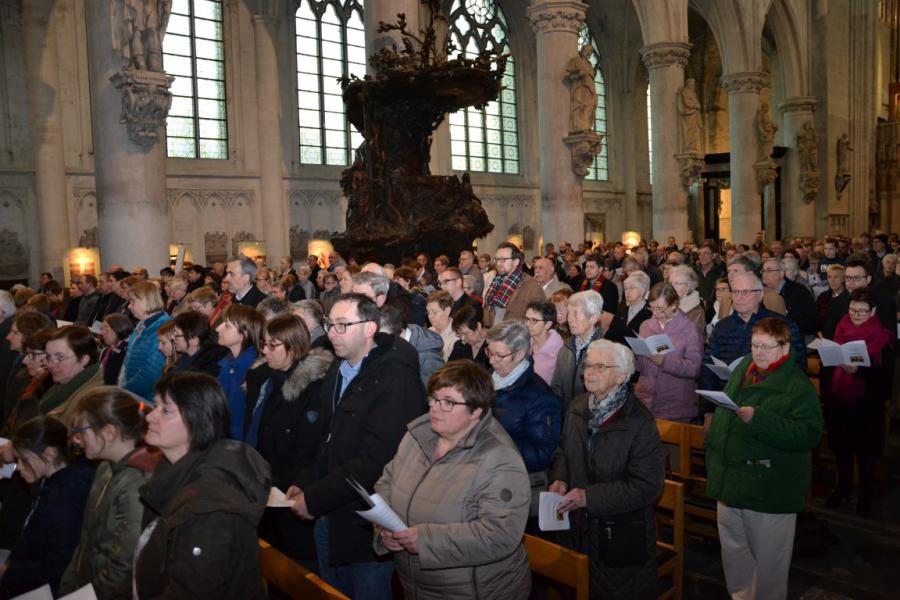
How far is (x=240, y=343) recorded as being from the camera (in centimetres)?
486

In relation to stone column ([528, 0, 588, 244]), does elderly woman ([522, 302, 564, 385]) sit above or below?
below

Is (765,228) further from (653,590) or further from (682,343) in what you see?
(653,590)

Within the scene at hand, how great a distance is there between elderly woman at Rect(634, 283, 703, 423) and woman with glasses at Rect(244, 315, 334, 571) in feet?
8.89

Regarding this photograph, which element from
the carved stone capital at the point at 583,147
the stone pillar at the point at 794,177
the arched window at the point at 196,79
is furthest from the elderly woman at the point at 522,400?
the stone pillar at the point at 794,177

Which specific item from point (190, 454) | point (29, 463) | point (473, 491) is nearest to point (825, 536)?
point (473, 491)

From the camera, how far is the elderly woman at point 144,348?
561 cm

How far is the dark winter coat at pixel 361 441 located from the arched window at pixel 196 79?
18.1 metres

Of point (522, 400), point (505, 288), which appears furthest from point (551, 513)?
point (505, 288)

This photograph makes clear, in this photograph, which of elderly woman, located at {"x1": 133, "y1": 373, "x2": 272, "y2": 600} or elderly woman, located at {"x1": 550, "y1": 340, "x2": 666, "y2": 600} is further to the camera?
elderly woman, located at {"x1": 550, "y1": 340, "x2": 666, "y2": 600}

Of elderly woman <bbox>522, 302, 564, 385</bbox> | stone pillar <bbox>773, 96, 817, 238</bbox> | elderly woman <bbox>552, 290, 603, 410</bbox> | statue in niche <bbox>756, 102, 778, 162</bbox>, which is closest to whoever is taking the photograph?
elderly woman <bbox>552, 290, 603, 410</bbox>

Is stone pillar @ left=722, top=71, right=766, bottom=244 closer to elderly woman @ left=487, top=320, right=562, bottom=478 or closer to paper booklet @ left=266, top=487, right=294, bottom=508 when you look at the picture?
elderly woman @ left=487, top=320, right=562, bottom=478

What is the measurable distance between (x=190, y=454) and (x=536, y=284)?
220 inches

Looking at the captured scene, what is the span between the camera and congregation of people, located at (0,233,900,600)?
111 inches

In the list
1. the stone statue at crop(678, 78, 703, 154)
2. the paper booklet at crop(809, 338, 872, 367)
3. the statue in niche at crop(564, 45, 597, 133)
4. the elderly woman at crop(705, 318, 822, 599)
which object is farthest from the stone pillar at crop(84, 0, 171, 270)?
the stone statue at crop(678, 78, 703, 154)
